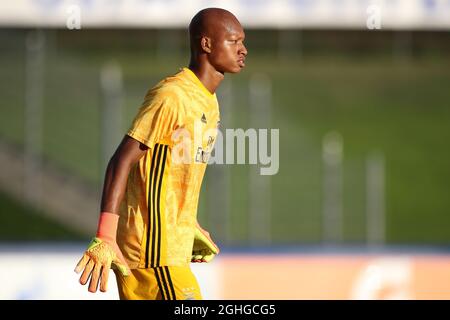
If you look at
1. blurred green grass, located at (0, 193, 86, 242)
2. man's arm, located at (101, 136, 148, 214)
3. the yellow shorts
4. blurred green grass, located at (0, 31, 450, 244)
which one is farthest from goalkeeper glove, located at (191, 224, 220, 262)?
blurred green grass, located at (0, 193, 86, 242)

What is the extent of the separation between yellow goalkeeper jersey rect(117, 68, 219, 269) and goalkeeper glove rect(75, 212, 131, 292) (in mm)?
204

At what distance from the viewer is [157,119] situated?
4.23m

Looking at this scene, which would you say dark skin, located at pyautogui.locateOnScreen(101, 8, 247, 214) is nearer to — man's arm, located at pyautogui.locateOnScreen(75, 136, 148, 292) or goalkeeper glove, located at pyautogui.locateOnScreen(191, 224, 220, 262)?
man's arm, located at pyautogui.locateOnScreen(75, 136, 148, 292)

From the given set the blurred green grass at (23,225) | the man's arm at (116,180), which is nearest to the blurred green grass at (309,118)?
the blurred green grass at (23,225)

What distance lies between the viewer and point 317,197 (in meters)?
16.0

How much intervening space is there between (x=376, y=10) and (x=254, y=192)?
12.2ft

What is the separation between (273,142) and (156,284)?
35.3 feet

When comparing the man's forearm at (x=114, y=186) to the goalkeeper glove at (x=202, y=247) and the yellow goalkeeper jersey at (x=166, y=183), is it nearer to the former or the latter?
the yellow goalkeeper jersey at (x=166, y=183)

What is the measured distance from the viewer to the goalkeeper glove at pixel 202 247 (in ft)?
15.9

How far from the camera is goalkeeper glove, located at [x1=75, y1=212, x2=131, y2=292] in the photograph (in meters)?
4.02

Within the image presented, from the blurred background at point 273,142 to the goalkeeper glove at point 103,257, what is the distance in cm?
400

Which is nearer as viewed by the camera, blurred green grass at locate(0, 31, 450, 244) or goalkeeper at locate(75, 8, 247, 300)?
goalkeeper at locate(75, 8, 247, 300)

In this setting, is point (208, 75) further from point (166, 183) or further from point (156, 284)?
point (156, 284)
